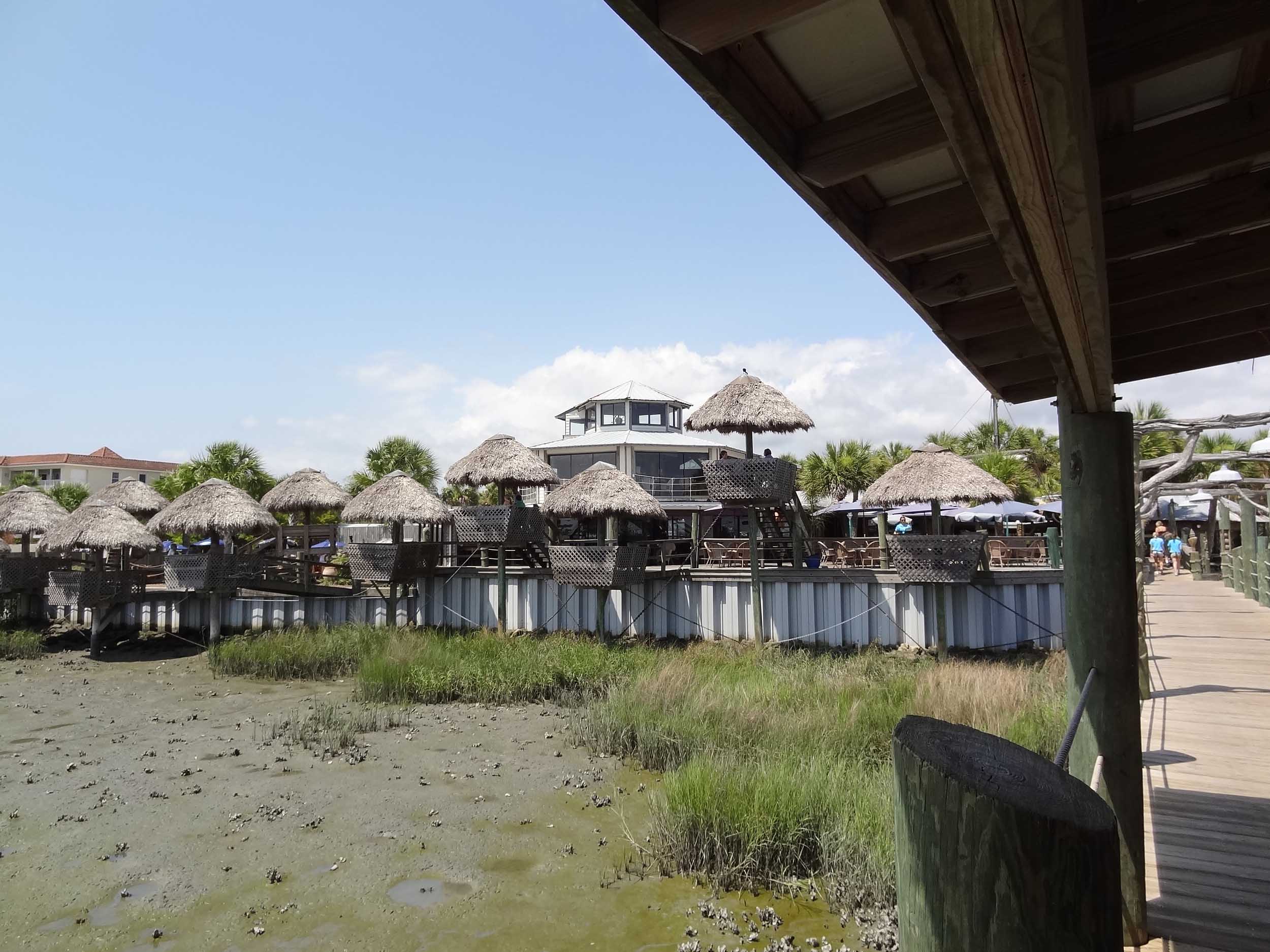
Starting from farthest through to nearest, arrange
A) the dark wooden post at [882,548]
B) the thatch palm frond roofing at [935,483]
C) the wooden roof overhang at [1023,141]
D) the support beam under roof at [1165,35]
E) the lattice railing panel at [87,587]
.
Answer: the lattice railing panel at [87,587]
the dark wooden post at [882,548]
the thatch palm frond roofing at [935,483]
the support beam under roof at [1165,35]
the wooden roof overhang at [1023,141]

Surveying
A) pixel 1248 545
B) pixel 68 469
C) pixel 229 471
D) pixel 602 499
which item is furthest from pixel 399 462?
pixel 68 469

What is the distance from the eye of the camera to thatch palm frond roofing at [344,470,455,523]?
19875 millimetres

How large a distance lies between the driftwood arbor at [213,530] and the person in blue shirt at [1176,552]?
27468 millimetres

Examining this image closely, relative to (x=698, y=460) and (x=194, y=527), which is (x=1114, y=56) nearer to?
(x=194, y=527)

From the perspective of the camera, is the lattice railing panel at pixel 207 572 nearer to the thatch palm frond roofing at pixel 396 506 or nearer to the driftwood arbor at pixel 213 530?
the driftwood arbor at pixel 213 530

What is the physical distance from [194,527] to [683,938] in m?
18.4

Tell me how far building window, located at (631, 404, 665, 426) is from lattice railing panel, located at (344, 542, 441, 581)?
550 inches

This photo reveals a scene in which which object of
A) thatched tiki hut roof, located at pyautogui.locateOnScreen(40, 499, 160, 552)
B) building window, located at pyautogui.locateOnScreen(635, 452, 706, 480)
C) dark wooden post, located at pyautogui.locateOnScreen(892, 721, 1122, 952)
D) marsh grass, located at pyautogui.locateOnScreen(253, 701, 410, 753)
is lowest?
marsh grass, located at pyautogui.locateOnScreen(253, 701, 410, 753)

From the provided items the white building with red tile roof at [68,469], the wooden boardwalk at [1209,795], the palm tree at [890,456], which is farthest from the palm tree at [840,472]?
the white building with red tile roof at [68,469]

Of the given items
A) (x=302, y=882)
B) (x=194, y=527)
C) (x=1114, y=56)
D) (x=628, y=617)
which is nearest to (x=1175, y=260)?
(x=1114, y=56)

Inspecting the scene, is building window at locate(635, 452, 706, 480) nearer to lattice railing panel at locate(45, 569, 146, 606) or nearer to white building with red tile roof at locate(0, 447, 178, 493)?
lattice railing panel at locate(45, 569, 146, 606)

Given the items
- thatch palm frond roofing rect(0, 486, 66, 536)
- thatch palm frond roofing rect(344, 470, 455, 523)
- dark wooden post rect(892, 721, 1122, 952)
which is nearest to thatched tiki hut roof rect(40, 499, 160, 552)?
thatch palm frond roofing rect(0, 486, 66, 536)

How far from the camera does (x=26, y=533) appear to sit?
77.0 feet

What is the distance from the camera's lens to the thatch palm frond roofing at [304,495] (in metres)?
22.1
